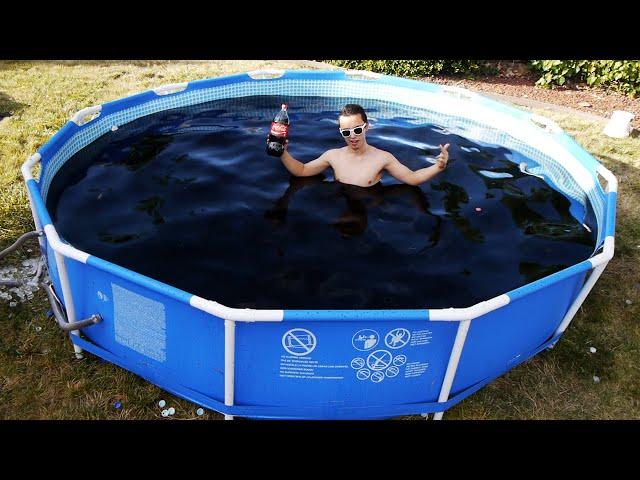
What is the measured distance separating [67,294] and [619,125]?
28.7 feet

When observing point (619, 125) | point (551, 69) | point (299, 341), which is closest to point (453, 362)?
point (299, 341)

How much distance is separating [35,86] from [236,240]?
23.6 feet

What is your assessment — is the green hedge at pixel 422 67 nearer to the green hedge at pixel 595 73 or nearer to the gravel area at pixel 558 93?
the gravel area at pixel 558 93

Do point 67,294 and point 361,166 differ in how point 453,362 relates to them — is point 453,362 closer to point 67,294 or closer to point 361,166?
point 361,166

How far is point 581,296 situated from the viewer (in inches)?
192

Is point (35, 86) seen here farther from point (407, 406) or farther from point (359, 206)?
point (407, 406)

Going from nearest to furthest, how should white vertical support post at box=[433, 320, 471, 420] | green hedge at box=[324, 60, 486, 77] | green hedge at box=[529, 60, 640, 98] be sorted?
white vertical support post at box=[433, 320, 471, 420] → green hedge at box=[529, 60, 640, 98] → green hedge at box=[324, 60, 486, 77]

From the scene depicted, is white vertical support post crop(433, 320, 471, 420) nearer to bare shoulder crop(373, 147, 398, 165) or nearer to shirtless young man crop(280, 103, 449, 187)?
shirtless young man crop(280, 103, 449, 187)

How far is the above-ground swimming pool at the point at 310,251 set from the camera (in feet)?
12.7

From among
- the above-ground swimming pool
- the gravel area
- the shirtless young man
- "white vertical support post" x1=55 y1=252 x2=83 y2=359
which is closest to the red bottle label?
the shirtless young man

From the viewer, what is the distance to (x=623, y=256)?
249 inches

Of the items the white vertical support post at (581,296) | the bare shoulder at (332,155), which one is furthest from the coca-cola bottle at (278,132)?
the white vertical support post at (581,296)

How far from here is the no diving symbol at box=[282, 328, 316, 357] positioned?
3689 mm

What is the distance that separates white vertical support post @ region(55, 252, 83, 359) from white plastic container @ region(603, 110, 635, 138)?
8.69m
